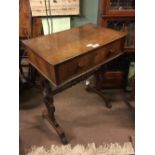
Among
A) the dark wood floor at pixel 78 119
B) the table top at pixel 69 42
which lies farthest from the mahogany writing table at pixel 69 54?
the dark wood floor at pixel 78 119

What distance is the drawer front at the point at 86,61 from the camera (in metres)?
1.37

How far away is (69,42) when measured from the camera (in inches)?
62.9

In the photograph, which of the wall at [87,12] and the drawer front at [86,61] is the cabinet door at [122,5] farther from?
the drawer front at [86,61]

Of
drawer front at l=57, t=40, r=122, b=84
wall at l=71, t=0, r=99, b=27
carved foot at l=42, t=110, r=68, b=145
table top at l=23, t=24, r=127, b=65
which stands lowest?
carved foot at l=42, t=110, r=68, b=145

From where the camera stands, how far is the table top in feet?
4.60

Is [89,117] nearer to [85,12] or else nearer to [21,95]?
[21,95]

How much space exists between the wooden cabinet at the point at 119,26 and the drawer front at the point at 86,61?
1.26ft

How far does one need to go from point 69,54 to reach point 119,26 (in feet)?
2.94

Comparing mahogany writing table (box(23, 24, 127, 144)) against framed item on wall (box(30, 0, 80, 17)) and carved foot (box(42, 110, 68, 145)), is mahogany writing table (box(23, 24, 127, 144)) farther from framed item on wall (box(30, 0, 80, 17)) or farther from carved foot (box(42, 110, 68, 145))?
framed item on wall (box(30, 0, 80, 17))

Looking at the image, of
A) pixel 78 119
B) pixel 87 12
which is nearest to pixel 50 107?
pixel 78 119

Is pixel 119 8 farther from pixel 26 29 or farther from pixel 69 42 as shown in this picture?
pixel 26 29

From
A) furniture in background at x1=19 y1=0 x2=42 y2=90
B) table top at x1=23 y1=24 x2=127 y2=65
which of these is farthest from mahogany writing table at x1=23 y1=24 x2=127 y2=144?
furniture in background at x1=19 y1=0 x2=42 y2=90

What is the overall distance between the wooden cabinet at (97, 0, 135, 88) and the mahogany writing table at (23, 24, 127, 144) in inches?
7.8
